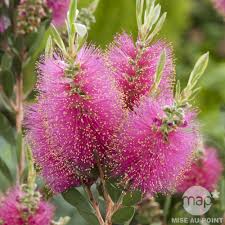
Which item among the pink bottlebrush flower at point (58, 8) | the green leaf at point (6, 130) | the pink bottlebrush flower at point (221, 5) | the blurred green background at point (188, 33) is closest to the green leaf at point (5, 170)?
the green leaf at point (6, 130)

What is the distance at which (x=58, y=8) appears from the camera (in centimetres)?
121

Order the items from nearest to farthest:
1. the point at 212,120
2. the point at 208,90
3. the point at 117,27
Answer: the point at 212,120
the point at 208,90
the point at 117,27

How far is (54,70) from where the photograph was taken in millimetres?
812

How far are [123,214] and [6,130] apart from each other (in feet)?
1.30

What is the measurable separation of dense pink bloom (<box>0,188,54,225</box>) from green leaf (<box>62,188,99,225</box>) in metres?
0.04

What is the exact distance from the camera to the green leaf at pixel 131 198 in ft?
2.83

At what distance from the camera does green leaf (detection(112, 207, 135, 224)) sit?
2.86 ft

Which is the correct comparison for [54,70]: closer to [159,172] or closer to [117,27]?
[159,172]

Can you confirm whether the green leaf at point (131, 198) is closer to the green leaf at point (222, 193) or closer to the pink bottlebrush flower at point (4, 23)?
the green leaf at point (222, 193)

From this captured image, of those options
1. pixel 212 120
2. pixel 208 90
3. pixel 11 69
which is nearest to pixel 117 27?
pixel 208 90

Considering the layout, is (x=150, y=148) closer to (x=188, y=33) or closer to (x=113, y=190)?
(x=113, y=190)

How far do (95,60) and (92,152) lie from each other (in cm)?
11

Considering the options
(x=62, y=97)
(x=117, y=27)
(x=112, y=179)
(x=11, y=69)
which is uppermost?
(x=117, y=27)

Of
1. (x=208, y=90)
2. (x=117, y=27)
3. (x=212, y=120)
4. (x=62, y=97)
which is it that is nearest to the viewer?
(x=62, y=97)
